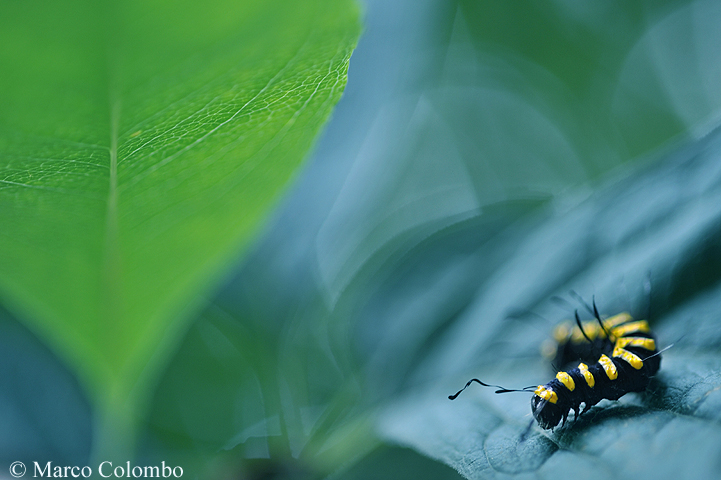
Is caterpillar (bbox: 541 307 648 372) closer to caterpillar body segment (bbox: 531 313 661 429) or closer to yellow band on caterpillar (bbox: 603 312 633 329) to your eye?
yellow band on caterpillar (bbox: 603 312 633 329)

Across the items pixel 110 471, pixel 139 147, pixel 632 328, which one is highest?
pixel 139 147

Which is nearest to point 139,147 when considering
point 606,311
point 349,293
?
point 349,293

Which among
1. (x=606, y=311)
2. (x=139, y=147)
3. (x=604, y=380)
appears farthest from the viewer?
(x=606, y=311)

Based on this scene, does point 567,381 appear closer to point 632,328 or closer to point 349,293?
point 632,328

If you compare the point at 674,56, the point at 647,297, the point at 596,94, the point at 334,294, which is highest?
the point at 674,56

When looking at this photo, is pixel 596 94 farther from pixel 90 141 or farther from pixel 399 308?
pixel 90 141

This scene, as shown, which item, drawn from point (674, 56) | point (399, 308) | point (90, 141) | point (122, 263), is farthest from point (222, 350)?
point (674, 56)

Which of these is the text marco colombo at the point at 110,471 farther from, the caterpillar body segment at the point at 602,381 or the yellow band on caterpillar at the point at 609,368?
the yellow band on caterpillar at the point at 609,368
